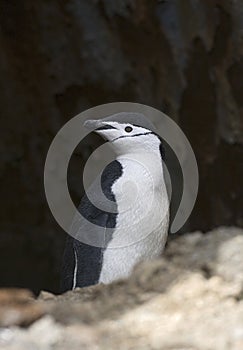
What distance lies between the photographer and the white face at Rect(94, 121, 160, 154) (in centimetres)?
277

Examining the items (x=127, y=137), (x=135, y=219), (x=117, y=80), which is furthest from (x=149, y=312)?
(x=117, y=80)

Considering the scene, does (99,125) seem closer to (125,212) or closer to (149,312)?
(125,212)

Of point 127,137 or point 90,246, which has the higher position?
point 127,137

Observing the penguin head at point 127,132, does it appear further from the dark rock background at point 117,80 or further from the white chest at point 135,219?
the dark rock background at point 117,80

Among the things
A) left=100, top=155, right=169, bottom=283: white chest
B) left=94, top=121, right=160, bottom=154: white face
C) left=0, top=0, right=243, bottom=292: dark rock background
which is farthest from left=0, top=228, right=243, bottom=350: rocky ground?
left=0, top=0, right=243, bottom=292: dark rock background

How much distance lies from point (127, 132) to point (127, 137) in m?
0.02

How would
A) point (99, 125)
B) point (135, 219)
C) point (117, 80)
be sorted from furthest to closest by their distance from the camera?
1. point (117, 80)
2. point (99, 125)
3. point (135, 219)

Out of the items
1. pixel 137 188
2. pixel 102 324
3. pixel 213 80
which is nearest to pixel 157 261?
pixel 102 324

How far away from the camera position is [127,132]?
2785 mm

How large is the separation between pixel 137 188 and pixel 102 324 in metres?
1.32

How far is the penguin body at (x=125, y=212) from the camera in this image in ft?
8.77

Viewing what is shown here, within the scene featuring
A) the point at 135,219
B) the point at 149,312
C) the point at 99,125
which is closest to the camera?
→ the point at 149,312

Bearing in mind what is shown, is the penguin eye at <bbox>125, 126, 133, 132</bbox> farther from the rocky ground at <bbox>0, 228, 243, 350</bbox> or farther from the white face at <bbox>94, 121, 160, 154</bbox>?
the rocky ground at <bbox>0, 228, 243, 350</bbox>

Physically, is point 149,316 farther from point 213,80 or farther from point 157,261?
point 213,80
